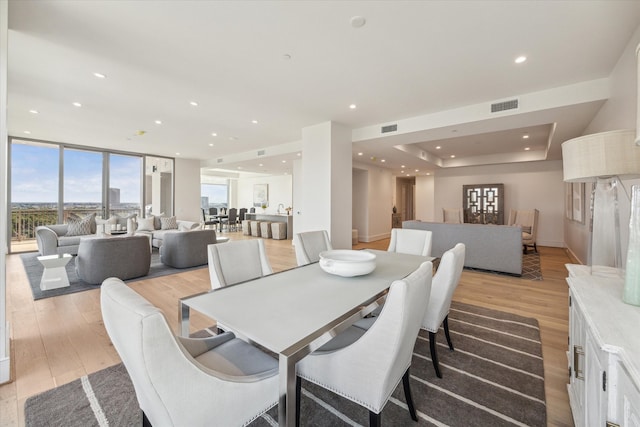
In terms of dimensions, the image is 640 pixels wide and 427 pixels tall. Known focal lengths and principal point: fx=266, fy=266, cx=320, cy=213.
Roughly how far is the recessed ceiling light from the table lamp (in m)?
1.73

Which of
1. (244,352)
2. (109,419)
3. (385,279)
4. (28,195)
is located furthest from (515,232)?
(28,195)

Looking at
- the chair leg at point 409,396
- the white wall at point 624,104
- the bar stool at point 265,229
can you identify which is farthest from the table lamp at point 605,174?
the bar stool at point 265,229

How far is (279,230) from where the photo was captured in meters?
8.66

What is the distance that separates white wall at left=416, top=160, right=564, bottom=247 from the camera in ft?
24.3

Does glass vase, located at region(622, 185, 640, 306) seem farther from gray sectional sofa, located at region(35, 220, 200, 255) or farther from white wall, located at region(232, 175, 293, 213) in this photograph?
white wall, located at region(232, 175, 293, 213)

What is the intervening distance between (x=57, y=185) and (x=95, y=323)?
19.9 ft

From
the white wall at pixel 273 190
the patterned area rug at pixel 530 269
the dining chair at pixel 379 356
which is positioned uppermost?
the white wall at pixel 273 190

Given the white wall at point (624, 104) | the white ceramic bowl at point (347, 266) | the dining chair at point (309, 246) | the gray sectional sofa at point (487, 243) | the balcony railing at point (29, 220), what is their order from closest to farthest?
the white ceramic bowl at point (347, 266), the white wall at point (624, 104), the dining chair at point (309, 246), the gray sectional sofa at point (487, 243), the balcony railing at point (29, 220)

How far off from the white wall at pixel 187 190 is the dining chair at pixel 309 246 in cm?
784

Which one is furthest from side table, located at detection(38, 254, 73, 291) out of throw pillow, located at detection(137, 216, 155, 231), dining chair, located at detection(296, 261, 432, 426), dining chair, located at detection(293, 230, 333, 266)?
dining chair, located at detection(296, 261, 432, 426)

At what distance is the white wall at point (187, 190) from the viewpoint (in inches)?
354

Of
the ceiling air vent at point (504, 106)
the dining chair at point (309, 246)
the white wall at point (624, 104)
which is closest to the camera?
the white wall at point (624, 104)

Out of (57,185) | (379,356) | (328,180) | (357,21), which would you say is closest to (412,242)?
(379,356)

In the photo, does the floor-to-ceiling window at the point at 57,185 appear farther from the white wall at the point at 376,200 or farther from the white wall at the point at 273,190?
the white wall at the point at 376,200
